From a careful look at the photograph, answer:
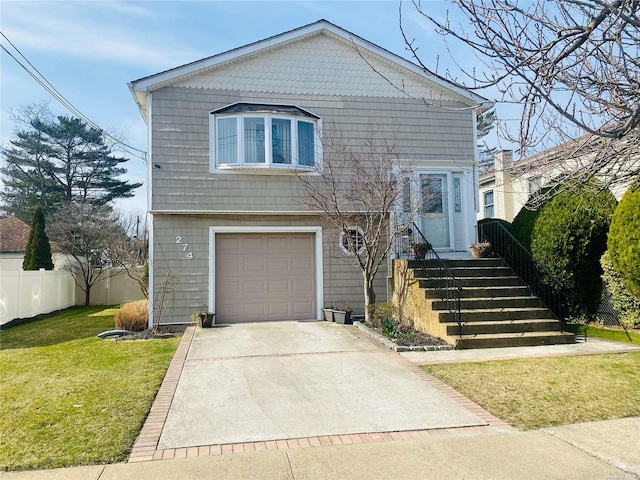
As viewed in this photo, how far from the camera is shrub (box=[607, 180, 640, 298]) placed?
26.9ft

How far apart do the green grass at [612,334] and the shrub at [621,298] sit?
0.25 metres

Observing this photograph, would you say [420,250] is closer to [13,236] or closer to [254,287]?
[254,287]

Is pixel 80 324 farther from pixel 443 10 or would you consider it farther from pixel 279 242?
pixel 443 10

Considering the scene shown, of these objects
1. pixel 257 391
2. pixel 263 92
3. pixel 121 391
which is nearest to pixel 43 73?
pixel 263 92

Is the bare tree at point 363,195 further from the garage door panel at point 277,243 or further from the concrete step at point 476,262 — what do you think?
the concrete step at point 476,262

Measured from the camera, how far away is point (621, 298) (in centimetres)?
944

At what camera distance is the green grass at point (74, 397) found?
4224mm

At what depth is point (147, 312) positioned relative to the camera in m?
10.9

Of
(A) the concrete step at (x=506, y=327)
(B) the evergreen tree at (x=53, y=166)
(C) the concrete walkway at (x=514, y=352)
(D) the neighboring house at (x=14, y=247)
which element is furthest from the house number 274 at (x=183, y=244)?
(B) the evergreen tree at (x=53, y=166)

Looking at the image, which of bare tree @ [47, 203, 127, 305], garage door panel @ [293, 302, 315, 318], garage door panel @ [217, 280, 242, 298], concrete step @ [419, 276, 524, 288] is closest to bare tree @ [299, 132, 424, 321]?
concrete step @ [419, 276, 524, 288]

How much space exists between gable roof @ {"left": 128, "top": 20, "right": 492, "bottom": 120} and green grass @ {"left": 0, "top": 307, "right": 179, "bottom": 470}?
19.3ft

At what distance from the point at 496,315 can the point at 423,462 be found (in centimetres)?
564

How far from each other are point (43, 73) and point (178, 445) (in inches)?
503

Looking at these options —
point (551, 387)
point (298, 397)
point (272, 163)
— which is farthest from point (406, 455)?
point (272, 163)
